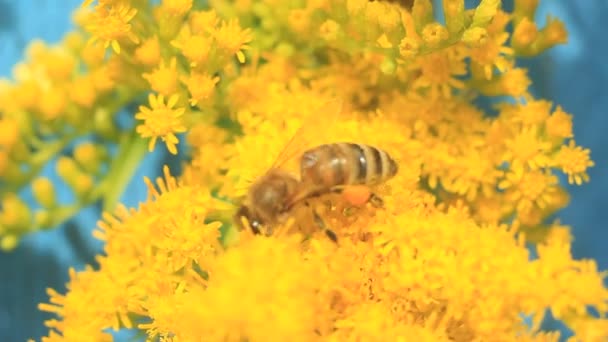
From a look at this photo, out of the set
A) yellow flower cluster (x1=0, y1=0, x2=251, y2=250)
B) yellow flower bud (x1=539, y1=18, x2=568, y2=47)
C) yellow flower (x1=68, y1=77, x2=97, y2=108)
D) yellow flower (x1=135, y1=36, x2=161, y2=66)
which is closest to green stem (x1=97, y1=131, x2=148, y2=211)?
yellow flower cluster (x1=0, y1=0, x2=251, y2=250)

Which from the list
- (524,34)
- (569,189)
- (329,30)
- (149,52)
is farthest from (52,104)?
(569,189)

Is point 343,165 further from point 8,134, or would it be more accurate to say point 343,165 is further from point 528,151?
point 8,134

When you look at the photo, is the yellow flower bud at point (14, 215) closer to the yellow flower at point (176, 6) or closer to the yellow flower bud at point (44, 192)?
the yellow flower bud at point (44, 192)

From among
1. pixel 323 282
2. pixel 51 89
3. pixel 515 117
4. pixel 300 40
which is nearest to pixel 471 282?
pixel 323 282

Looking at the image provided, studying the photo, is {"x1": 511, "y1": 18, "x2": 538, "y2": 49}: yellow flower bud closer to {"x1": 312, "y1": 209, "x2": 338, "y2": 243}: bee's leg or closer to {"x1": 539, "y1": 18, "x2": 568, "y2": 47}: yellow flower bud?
{"x1": 539, "y1": 18, "x2": 568, "y2": 47}: yellow flower bud

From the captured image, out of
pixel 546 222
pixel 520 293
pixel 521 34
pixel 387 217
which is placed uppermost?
pixel 521 34

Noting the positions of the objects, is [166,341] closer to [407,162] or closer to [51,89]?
[407,162]

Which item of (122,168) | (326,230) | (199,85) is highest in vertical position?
(122,168)
